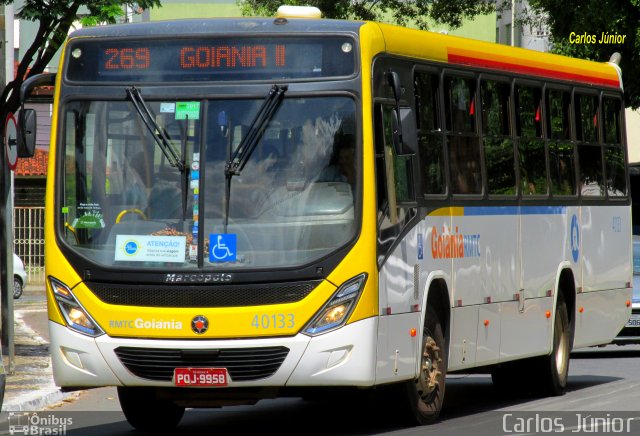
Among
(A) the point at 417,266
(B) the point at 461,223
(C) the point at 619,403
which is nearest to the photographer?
(A) the point at 417,266

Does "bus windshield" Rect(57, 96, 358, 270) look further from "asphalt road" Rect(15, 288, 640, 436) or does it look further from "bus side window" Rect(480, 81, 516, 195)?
"bus side window" Rect(480, 81, 516, 195)

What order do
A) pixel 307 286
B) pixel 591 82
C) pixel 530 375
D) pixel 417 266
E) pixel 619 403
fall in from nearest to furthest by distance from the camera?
1. pixel 307 286
2. pixel 417 266
3. pixel 619 403
4. pixel 530 375
5. pixel 591 82

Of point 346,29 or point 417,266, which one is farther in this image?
point 417,266

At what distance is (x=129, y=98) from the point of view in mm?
11828

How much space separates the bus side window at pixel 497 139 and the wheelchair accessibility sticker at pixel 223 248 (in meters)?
3.64

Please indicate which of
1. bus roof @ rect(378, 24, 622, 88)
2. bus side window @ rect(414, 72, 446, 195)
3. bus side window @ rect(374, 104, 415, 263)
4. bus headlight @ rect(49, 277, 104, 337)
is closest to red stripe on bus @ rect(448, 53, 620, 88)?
bus roof @ rect(378, 24, 622, 88)

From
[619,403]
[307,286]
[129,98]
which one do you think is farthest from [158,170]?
[619,403]

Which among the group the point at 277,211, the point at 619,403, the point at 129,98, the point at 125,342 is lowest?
the point at 619,403

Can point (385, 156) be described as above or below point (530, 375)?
above

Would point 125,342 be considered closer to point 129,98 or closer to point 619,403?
point 129,98

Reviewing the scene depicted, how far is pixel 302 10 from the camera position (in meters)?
12.8

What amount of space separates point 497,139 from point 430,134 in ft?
5.41

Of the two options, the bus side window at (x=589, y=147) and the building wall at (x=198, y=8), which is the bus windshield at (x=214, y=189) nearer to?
the bus side window at (x=589, y=147)

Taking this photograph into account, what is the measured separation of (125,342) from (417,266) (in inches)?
96.6
